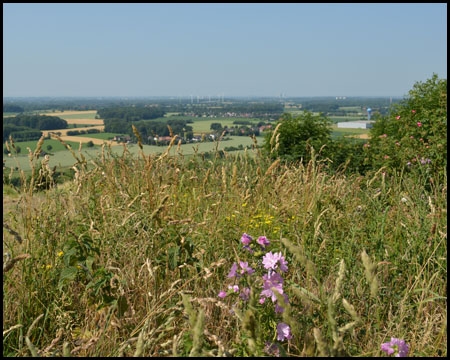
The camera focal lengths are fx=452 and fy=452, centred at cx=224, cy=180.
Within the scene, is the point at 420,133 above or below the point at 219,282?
above

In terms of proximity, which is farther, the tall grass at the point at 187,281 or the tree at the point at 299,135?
the tree at the point at 299,135

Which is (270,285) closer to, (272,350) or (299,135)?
(272,350)

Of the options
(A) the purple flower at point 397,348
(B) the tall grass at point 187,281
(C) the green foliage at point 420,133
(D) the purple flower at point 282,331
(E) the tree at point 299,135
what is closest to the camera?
(A) the purple flower at point 397,348

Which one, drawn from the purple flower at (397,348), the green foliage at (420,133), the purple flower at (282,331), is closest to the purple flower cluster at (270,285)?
the purple flower at (282,331)

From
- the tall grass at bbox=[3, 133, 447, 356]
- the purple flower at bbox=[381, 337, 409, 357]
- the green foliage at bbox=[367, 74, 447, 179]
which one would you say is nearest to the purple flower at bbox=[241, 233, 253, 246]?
the tall grass at bbox=[3, 133, 447, 356]

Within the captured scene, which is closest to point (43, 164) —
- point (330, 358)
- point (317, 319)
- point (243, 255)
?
point (243, 255)

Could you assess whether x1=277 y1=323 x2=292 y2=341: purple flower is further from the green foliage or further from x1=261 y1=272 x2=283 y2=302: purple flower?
the green foliage

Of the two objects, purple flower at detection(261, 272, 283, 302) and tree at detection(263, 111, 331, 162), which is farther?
tree at detection(263, 111, 331, 162)

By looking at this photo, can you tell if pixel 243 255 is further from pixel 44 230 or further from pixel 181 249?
pixel 44 230

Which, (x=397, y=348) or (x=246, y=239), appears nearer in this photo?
(x=397, y=348)

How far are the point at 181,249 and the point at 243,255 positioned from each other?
0.39 meters

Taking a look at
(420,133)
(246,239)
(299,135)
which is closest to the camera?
(246,239)

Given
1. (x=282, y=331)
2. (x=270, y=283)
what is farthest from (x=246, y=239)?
(x=282, y=331)

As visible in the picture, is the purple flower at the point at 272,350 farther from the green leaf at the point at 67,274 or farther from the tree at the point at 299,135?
the tree at the point at 299,135
